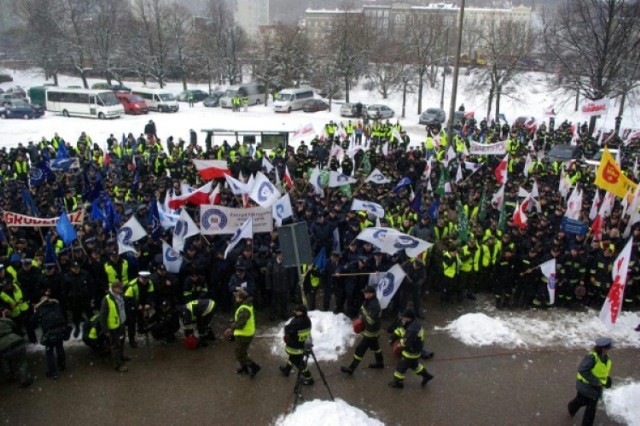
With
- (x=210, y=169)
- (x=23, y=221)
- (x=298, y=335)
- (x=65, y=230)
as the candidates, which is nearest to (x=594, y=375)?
(x=298, y=335)

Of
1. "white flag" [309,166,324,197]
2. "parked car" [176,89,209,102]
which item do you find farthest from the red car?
"white flag" [309,166,324,197]

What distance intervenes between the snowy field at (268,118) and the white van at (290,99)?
72 cm

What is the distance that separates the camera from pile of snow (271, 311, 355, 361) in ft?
28.6

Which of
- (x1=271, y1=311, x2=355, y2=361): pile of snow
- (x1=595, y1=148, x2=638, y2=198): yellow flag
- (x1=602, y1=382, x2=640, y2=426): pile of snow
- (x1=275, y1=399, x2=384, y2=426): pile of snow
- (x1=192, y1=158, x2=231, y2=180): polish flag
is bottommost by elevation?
(x1=602, y1=382, x2=640, y2=426): pile of snow

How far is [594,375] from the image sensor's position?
21.9 ft

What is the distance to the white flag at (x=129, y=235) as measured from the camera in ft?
32.6

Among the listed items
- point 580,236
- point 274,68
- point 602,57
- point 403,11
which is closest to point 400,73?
point 274,68

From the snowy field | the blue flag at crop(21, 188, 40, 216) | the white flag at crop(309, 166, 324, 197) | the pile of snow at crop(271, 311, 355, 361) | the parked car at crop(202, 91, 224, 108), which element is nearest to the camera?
the pile of snow at crop(271, 311, 355, 361)

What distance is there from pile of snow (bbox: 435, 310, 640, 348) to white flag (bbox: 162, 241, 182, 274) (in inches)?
204

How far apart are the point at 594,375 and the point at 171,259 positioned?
727cm

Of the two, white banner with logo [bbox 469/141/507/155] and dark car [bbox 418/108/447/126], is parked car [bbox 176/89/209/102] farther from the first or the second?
white banner with logo [bbox 469/141/507/155]

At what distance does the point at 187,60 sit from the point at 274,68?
13995 mm

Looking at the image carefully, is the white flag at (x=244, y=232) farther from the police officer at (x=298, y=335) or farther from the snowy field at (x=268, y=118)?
the snowy field at (x=268, y=118)

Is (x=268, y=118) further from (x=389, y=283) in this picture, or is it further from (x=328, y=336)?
(x=328, y=336)
